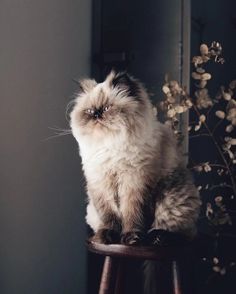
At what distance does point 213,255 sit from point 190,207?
488 millimetres

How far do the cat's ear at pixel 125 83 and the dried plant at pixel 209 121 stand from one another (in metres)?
0.18

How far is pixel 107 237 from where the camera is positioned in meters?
1.29

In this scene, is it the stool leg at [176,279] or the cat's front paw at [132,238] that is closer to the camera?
the cat's front paw at [132,238]

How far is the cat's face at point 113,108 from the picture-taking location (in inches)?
51.5

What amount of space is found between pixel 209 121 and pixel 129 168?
612mm

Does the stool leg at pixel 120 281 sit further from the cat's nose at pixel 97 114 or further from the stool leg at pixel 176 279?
→ the cat's nose at pixel 97 114

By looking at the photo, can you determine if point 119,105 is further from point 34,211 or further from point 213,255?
point 213,255

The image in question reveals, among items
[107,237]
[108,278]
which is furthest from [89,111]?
[108,278]

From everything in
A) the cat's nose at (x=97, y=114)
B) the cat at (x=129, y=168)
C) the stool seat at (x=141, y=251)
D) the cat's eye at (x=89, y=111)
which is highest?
the cat's eye at (x=89, y=111)

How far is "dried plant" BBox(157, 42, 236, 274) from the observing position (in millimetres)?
1464

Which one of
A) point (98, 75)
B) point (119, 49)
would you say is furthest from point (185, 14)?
point (98, 75)

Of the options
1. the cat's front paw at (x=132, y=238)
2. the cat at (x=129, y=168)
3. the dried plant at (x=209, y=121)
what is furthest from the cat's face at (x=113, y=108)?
the cat's front paw at (x=132, y=238)

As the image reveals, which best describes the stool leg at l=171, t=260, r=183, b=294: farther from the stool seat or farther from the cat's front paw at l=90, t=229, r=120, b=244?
the cat's front paw at l=90, t=229, r=120, b=244

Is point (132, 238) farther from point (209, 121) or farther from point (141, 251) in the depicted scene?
point (209, 121)
